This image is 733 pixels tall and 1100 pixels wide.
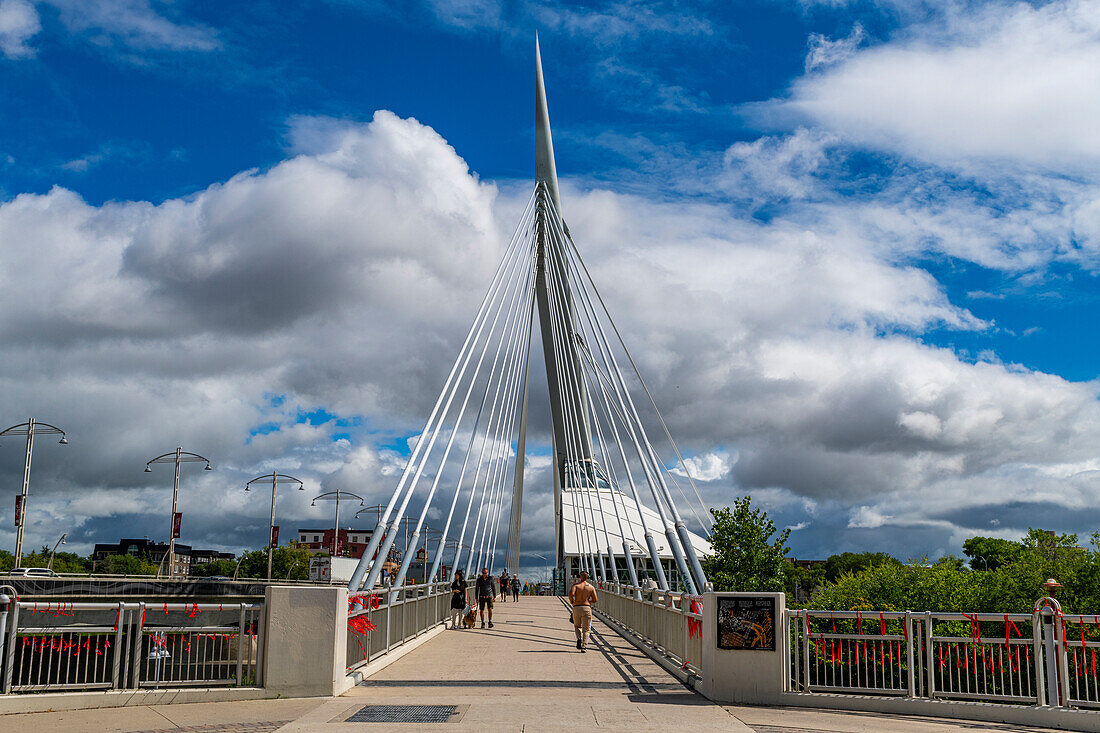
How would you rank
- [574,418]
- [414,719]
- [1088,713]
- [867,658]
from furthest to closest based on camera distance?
[574,418] < [867,658] < [1088,713] < [414,719]

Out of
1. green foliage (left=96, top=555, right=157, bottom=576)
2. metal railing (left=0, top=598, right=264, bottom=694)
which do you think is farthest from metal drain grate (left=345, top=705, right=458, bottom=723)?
green foliage (left=96, top=555, right=157, bottom=576)

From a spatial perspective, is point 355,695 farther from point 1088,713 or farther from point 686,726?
point 1088,713

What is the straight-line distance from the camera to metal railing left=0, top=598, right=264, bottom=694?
11.3m

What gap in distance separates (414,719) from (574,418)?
37365 millimetres

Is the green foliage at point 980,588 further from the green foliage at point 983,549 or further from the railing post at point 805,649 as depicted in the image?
the green foliage at point 983,549

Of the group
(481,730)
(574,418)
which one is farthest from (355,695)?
(574,418)

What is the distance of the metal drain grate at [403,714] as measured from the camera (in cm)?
1019

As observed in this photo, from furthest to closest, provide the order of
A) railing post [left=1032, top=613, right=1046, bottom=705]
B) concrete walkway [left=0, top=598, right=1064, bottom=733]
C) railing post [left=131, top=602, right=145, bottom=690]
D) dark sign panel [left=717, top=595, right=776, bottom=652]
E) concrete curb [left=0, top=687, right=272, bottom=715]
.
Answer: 1. dark sign panel [left=717, top=595, right=776, bottom=652]
2. railing post [left=131, top=602, right=145, bottom=690]
3. railing post [left=1032, top=613, right=1046, bottom=705]
4. concrete curb [left=0, top=687, right=272, bottom=715]
5. concrete walkway [left=0, top=598, right=1064, bottom=733]

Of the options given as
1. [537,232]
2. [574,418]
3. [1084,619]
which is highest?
[537,232]

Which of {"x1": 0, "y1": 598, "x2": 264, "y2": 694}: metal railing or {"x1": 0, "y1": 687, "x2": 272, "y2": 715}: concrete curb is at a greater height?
{"x1": 0, "y1": 598, "x2": 264, "y2": 694}: metal railing

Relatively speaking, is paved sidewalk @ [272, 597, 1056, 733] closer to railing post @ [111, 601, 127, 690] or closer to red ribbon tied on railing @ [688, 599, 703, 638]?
red ribbon tied on railing @ [688, 599, 703, 638]

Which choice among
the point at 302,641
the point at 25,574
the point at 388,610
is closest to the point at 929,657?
the point at 302,641

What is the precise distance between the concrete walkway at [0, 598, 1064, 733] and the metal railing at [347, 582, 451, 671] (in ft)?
1.41

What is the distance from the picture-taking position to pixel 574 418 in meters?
47.5
